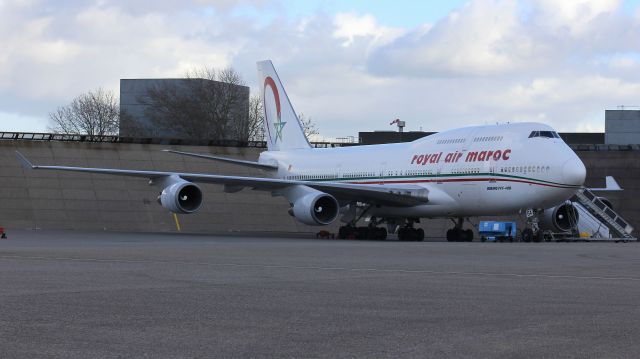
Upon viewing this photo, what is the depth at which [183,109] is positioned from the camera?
87.7 meters

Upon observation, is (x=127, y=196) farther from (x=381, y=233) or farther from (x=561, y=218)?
(x=561, y=218)

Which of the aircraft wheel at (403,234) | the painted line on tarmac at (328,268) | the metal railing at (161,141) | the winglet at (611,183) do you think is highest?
the metal railing at (161,141)

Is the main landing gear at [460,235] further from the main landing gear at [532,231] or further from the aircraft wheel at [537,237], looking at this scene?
the aircraft wheel at [537,237]

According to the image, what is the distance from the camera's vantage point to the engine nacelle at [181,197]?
123 ft

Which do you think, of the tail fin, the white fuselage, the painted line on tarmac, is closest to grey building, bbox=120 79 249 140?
the tail fin

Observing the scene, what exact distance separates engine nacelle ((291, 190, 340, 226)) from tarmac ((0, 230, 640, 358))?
18167mm

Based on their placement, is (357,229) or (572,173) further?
(357,229)

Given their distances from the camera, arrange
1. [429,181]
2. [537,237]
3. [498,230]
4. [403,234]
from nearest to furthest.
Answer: [537,237]
[429,181]
[498,230]
[403,234]

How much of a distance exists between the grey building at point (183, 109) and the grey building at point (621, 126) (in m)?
30.7

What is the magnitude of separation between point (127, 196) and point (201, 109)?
118 ft

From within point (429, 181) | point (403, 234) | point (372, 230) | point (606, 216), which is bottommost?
point (403, 234)

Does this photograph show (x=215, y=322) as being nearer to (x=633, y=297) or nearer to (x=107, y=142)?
(x=633, y=297)

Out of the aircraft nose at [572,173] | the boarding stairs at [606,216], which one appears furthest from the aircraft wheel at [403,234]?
the aircraft nose at [572,173]

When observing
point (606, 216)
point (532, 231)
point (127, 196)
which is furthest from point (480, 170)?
point (127, 196)
